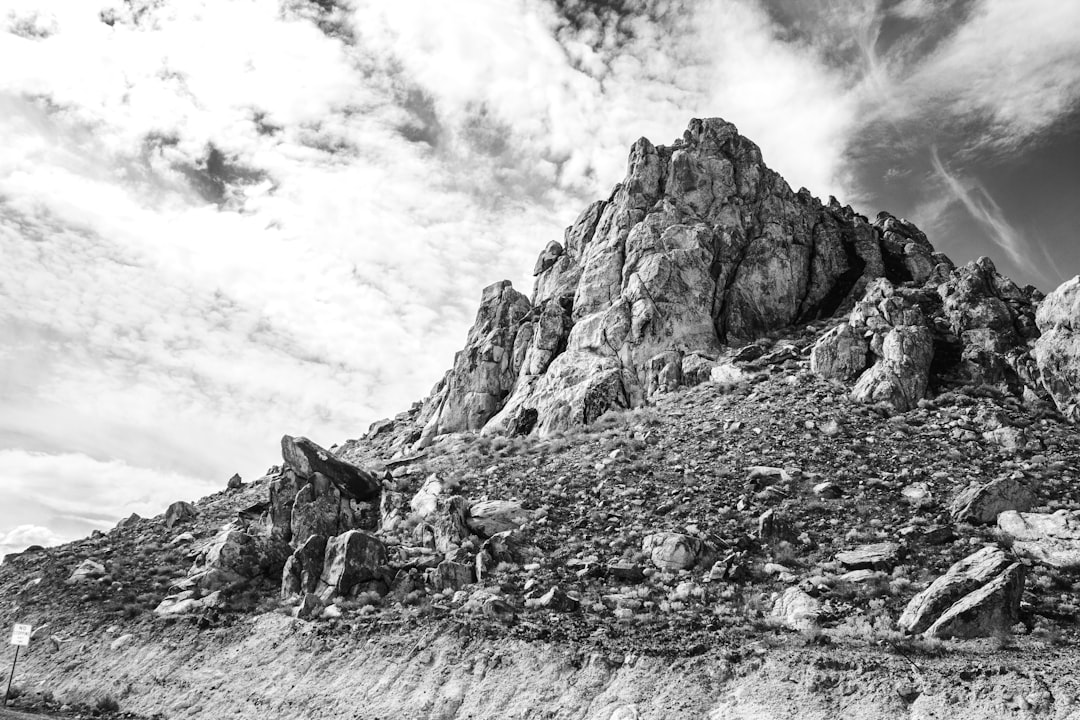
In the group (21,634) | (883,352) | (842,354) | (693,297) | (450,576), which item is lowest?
(21,634)

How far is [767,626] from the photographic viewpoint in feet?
64.2

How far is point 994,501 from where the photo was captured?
24203 mm

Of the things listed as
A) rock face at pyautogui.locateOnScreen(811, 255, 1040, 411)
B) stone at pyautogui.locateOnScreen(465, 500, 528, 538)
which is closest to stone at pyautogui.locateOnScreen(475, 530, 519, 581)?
stone at pyautogui.locateOnScreen(465, 500, 528, 538)

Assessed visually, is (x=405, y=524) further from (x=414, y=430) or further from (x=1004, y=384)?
(x=1004, y=384)

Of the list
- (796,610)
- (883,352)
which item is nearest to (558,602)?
(796,610)

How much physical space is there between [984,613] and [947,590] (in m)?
1.10

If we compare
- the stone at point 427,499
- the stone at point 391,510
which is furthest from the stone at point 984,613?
the stone at point 391,510

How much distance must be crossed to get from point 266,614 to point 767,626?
1886 cm

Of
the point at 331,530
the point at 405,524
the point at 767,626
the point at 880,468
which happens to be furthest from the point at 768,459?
the point at 331,530

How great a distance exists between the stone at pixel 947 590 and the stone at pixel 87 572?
35.4 metres

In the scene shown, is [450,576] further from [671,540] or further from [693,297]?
[693,297]

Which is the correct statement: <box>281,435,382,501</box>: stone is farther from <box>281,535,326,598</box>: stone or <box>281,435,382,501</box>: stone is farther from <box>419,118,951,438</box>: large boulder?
<box>419,118,951,438</box>: large boulder

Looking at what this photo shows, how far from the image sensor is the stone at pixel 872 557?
21812mm

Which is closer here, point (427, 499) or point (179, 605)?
point (179, 605)
